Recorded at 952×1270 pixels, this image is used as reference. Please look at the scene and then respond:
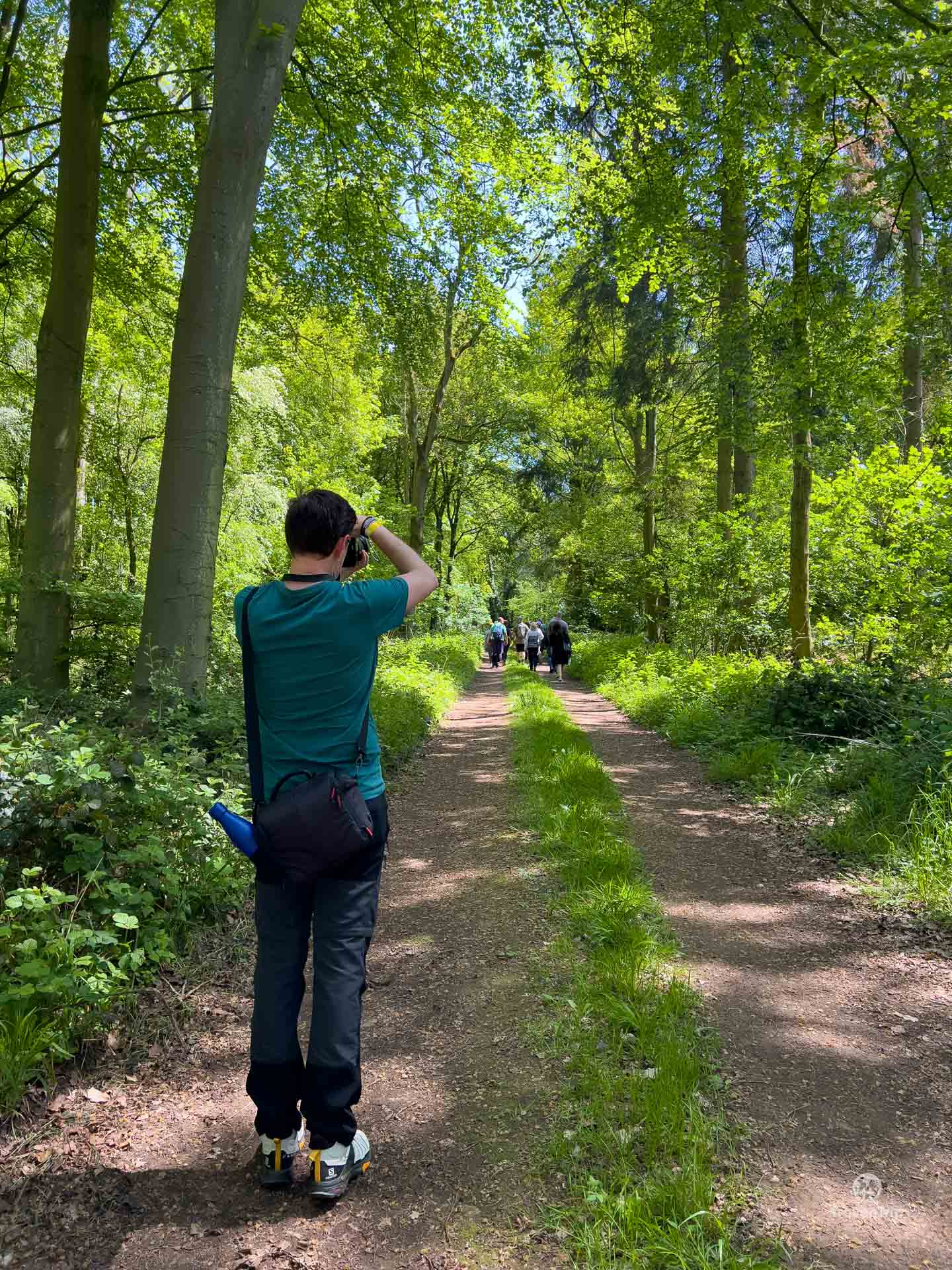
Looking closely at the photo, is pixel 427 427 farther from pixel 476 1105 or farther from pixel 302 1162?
pixel 302 1162

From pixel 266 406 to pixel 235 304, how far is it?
11.8 meters

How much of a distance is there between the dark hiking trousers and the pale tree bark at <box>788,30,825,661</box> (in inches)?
329

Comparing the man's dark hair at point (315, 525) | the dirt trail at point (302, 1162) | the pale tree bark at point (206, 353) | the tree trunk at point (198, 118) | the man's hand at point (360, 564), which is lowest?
the dirt trail at point (302, 1162)

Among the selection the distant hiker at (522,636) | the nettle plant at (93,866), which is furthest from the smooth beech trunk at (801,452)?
the distant hiker at (522,636)

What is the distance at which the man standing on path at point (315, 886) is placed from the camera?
2152mm

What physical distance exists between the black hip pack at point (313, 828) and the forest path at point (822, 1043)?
Result: 1593mm

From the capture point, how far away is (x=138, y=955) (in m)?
2.94

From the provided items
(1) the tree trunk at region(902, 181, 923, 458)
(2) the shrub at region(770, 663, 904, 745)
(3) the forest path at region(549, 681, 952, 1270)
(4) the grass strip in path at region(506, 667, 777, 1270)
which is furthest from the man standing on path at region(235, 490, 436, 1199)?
(1) the tree trunk at region(902, 181, 923, 458)

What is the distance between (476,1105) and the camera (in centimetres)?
268

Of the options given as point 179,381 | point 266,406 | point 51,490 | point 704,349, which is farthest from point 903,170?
point 266,406

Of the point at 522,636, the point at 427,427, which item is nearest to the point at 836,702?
the point at 427,427

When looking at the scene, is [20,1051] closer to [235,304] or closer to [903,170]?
[235,304]

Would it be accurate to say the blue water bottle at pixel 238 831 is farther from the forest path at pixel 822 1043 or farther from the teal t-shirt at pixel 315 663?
the forest path at pixel 822 1043

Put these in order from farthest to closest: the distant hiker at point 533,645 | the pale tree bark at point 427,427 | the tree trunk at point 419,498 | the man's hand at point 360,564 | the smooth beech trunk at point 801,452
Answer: the distant hiker at point 533,645 → the tree trunk at point 419,498 → the pale tree bark at point 427,427 → the smooth beech trunk at point 801,452 → the man's hand at point 360,564
